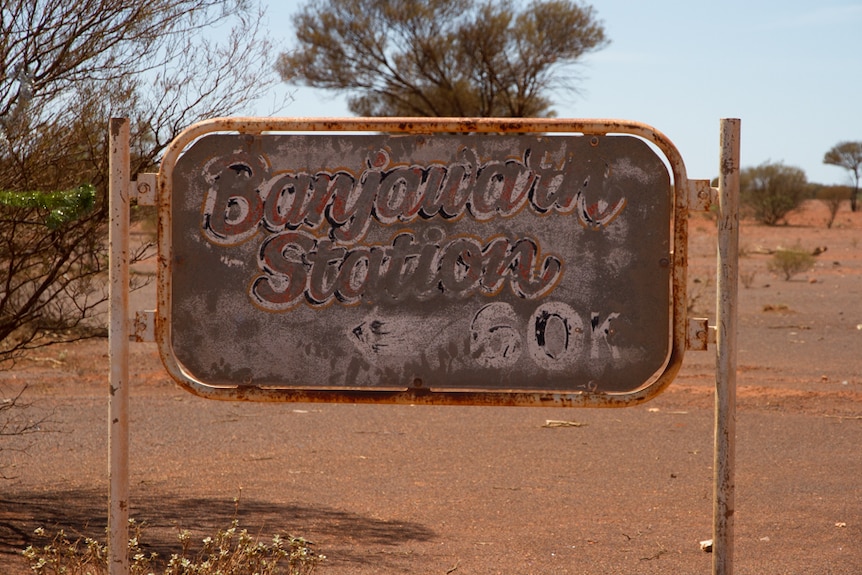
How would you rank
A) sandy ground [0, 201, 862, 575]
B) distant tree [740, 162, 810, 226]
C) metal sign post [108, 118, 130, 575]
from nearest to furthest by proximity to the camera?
1. metal sign post [108, 118, 130, 575]
2. sandy ground [0, 201, 862, 575]
3. distant tree [740, 162, 810, 226]

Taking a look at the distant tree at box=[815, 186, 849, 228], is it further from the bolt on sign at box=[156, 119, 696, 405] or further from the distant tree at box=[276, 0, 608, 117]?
the bolt on sign at box=[156, 119, 696, 405]

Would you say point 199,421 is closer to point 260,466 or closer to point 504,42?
point 260,466

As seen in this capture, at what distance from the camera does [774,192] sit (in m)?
56.7

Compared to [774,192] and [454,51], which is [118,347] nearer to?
[454,51]

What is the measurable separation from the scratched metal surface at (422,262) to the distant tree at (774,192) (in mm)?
54451

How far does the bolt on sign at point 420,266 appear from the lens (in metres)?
3.81

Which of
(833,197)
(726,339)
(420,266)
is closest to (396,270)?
(420,266)

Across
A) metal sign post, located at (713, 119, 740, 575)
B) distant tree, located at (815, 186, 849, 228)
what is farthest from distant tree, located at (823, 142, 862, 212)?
metal sign post, located at (713, 119, 740, 575)

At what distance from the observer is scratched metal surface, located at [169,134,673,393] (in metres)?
3.81

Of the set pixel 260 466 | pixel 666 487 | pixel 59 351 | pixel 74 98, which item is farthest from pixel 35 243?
pixel 59 351

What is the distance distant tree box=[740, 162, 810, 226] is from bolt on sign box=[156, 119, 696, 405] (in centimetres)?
5446

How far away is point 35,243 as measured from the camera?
6.07 metres

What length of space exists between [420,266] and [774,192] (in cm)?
5604

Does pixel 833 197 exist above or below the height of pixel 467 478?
above
